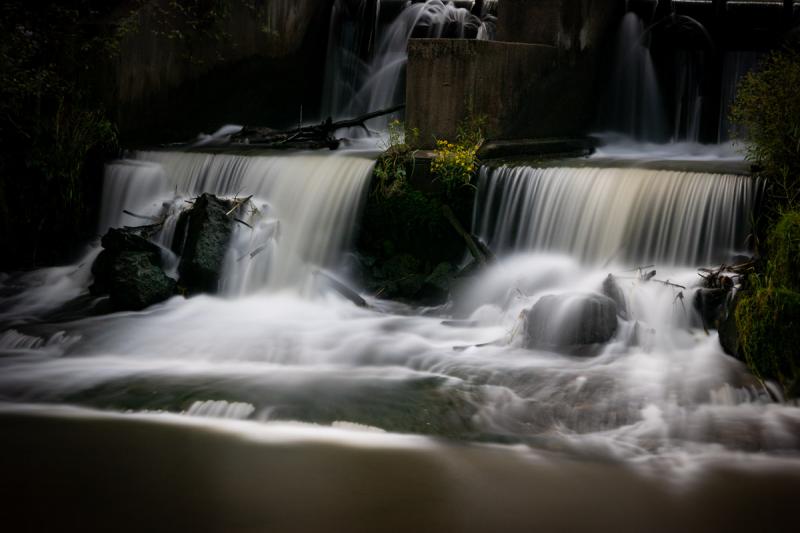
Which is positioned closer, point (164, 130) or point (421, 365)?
point (421, 365)

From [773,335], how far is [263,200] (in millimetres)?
6112

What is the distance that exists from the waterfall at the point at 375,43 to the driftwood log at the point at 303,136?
1103 millimetres

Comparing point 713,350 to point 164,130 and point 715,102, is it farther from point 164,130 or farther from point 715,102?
point 164,130

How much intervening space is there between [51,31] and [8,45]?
927mm

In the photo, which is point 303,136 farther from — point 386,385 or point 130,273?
point 386,385

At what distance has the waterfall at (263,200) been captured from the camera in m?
10.4

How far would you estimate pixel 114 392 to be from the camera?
23.3ft

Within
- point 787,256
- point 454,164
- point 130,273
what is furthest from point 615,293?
point 130,273

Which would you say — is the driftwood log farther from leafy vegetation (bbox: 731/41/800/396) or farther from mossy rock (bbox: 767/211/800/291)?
mossy rock (bbox: 767/211/800/291)

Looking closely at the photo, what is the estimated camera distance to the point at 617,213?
9633 mm

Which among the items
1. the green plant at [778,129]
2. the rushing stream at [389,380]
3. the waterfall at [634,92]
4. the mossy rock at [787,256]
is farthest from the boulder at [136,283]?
the waterfall at [634,92]

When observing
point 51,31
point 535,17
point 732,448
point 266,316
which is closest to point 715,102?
point 535,17

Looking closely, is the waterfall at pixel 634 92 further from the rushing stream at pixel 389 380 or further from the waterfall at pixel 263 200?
the waterfall at pixel 263 200

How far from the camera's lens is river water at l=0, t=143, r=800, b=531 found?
5.33 m
